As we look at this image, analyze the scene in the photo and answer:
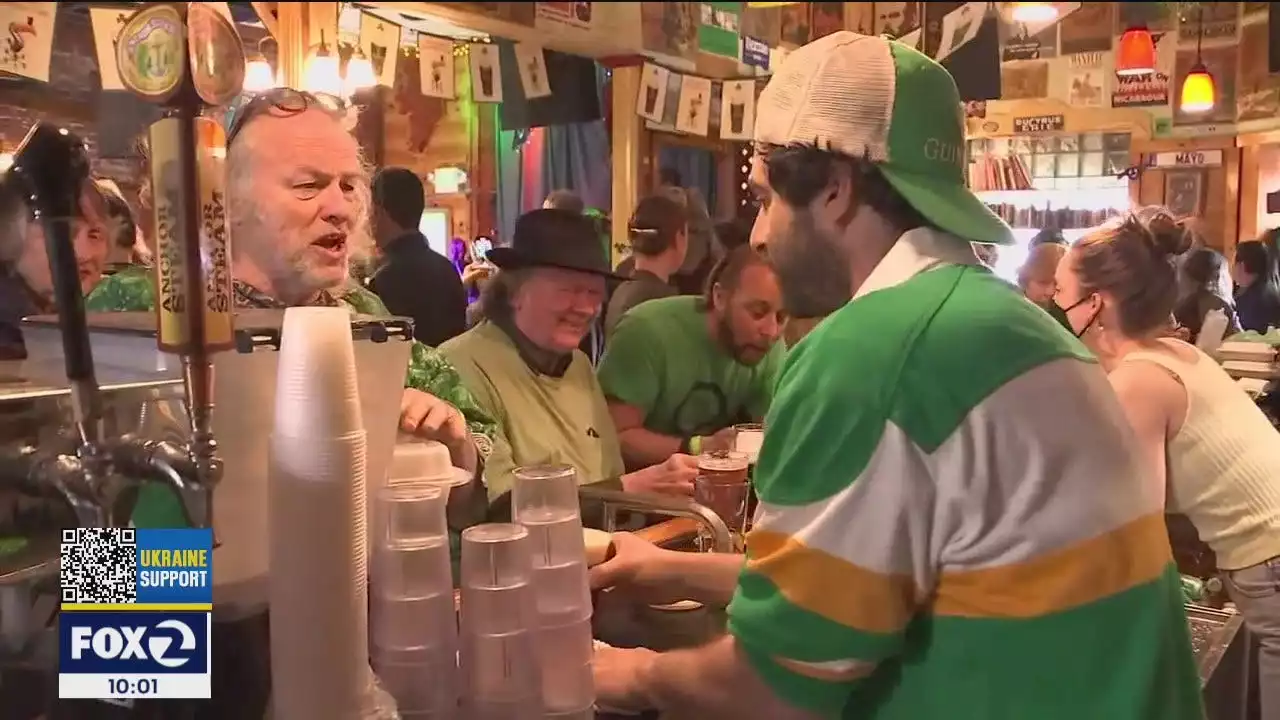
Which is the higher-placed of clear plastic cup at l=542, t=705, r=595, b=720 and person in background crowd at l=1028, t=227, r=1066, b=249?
person in background crowd at l=1028, t=227, r=1066, b=249

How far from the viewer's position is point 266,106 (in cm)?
179

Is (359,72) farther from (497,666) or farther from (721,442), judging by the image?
(497,666)

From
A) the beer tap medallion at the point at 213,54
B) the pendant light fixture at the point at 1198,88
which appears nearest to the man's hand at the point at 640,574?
the beer tap medallion at the point at 213,54

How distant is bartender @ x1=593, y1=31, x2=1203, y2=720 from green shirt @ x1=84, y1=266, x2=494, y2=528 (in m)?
0.48

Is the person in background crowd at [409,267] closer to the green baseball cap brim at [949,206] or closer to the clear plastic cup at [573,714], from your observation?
the green baseball cap brim at [949,206]

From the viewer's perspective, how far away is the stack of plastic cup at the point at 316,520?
92 cm

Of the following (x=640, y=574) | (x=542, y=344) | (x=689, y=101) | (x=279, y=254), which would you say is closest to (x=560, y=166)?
(x=689, y=101)

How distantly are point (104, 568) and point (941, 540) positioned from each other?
0.79 meters

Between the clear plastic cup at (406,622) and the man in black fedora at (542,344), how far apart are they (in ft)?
5.04

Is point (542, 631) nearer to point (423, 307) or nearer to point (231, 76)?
point (231, 76)

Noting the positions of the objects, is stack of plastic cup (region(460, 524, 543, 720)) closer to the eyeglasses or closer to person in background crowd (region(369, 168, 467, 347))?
the eyeglasses

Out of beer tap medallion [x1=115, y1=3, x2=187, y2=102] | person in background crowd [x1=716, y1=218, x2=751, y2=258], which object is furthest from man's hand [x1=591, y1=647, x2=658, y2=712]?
person in background crowd [x1=716, y1=218, x2=751, y2=258]

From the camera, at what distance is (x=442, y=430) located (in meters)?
1.56

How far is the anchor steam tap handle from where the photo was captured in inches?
37.2
